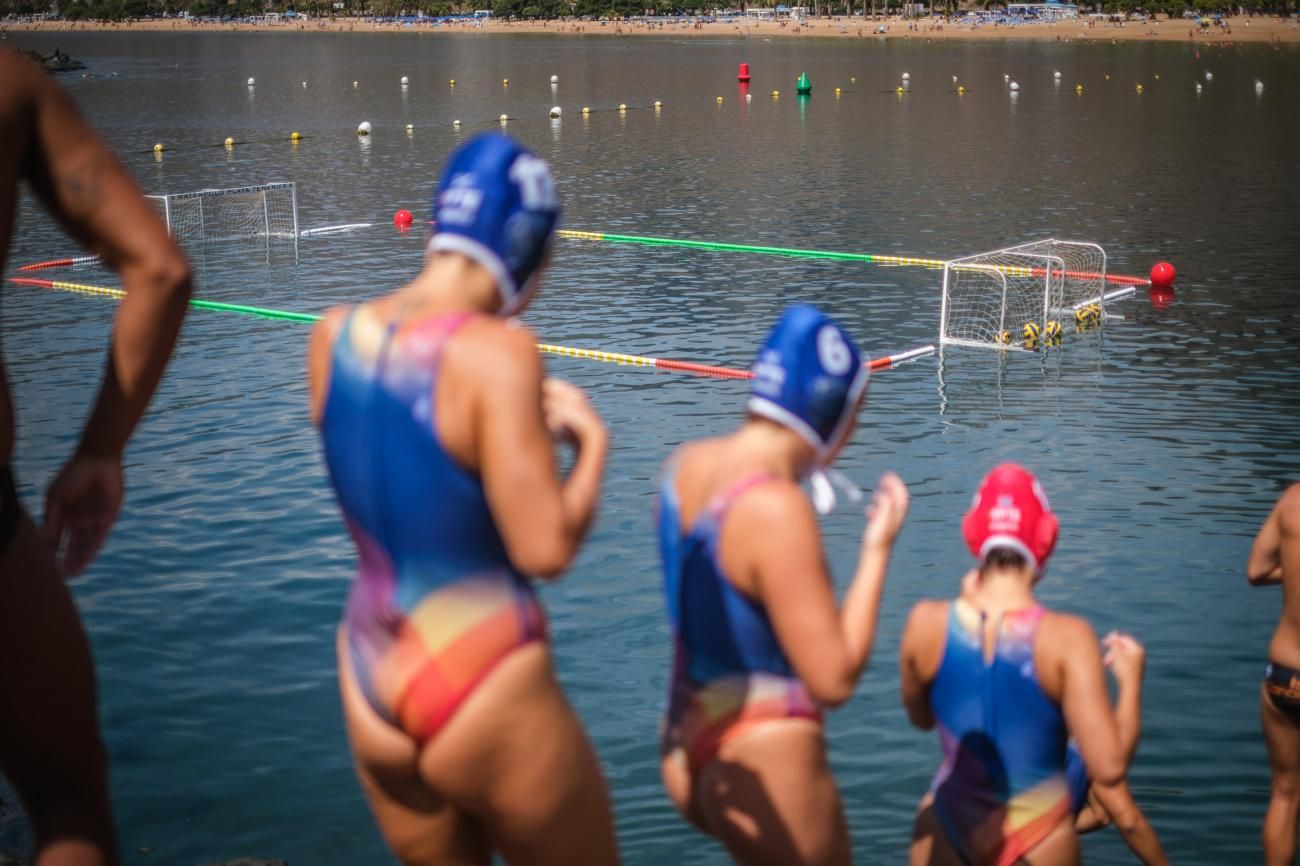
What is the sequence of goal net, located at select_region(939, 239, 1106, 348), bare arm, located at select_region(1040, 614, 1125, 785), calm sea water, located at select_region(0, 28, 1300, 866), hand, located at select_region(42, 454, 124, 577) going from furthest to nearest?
goal net, located at select_region(939, 239, 1106, 348) < calm sea water, located at select_region(0, 28, 1300, 866) < bare arm, located at select_region(1040, 614, 1125, 785) < hand, located at select_region(42, 454, 124, 577)

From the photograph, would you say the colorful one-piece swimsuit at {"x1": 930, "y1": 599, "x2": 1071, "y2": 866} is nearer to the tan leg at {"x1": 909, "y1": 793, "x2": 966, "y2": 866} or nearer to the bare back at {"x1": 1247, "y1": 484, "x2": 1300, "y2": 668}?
the tan leg at {"x1": 909, "y1": 793, "x2": 966, "y2": 866}

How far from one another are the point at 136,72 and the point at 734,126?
5865 cm

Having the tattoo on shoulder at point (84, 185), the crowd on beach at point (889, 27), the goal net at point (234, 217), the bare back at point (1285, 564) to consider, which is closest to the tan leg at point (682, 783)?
the tattoo on shoulder at point (84, 185)

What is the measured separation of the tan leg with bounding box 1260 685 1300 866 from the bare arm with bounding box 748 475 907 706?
3057 millimetres

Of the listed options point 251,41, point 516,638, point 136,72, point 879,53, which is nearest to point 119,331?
point 516,638

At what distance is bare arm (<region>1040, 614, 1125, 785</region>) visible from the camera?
12.8ft

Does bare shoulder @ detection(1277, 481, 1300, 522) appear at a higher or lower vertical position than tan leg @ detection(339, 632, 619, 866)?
lower

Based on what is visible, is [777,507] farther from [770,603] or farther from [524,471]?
[524,471]

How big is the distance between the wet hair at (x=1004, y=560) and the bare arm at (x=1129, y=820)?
27.4 inches

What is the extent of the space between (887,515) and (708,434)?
1097 centimetres

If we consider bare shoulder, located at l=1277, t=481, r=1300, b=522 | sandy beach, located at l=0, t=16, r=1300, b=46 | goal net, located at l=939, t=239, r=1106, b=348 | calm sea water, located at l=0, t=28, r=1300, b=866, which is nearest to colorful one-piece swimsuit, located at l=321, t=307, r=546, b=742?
bare shoulder, located at l=1277, t=481, r=1300, b=522

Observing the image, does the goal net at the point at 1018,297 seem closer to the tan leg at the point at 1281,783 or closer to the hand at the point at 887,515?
the tan leg at the point at 1281,783

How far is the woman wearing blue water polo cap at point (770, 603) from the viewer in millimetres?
3240

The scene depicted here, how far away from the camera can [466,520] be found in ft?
9.53
